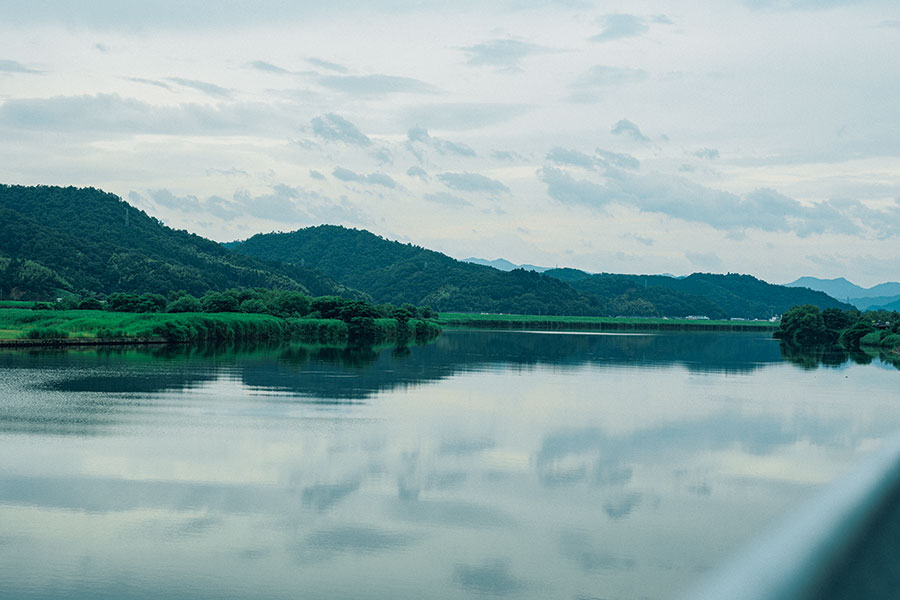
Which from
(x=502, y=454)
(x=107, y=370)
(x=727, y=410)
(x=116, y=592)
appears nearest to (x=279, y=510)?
(x=116, y=592)

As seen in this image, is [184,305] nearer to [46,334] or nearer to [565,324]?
[46,334]

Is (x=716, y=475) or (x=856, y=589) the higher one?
(x=856, y=589)

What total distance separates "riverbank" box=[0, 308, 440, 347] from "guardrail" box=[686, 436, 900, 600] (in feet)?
153

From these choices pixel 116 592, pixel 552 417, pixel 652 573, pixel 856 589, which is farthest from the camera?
pixel 552 417

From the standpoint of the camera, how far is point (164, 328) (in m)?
55.9

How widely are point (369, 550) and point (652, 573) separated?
3.31 metres

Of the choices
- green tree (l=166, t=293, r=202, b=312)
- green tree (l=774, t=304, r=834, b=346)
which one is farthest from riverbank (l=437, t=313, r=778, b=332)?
green tree (l=166, t=293, r=202, b=312)

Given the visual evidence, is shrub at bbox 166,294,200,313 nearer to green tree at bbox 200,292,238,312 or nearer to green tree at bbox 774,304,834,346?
green tree at bbox 200,292,238,312

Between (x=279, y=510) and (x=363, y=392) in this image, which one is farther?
(x=363, y=392)

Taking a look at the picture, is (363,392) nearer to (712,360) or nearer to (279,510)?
(279,510)

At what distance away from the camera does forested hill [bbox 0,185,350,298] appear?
360ft

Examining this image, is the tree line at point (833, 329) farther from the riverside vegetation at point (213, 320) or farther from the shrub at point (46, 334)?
the shrub at point (46, 334)

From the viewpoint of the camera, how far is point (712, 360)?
192 feet

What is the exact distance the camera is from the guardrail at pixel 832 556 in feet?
14.0
